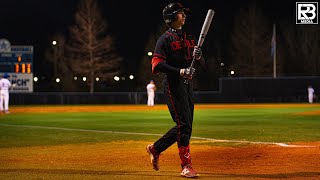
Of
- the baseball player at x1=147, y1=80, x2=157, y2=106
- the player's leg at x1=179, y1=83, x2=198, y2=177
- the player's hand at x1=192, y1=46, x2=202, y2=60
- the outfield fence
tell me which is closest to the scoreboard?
the baseball player at x1=147, y1=80, x2=157, y2=106

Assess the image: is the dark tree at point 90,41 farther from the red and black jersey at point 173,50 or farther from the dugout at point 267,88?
the red and black jersey at point 173,50

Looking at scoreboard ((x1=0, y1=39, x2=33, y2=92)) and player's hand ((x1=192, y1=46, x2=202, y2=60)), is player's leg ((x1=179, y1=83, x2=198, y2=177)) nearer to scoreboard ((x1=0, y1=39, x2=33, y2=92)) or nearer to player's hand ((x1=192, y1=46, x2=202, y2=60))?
player's hand ((x1=192, y1=46, x2=202, y2=60))

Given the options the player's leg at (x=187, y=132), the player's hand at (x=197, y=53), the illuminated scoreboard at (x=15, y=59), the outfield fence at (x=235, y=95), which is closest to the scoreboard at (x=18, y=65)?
the illuminated scoreboard at (x=15, y=59)

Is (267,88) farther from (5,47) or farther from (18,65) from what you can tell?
(5,47)

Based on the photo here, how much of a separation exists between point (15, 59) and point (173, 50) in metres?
32.9

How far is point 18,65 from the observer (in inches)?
1528

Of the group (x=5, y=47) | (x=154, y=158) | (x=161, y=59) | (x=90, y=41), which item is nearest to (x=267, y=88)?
(x=90, y=41)

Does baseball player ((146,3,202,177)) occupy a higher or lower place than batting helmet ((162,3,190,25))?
lower

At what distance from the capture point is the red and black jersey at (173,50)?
756 centimetres

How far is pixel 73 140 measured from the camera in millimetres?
14078

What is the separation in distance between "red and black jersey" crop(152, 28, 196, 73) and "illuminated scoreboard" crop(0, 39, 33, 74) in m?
32.2

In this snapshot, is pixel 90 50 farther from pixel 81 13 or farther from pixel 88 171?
pixel 88 171

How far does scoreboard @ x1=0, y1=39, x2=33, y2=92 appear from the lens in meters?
38.6

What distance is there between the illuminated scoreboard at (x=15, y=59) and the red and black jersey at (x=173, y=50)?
106 ft
